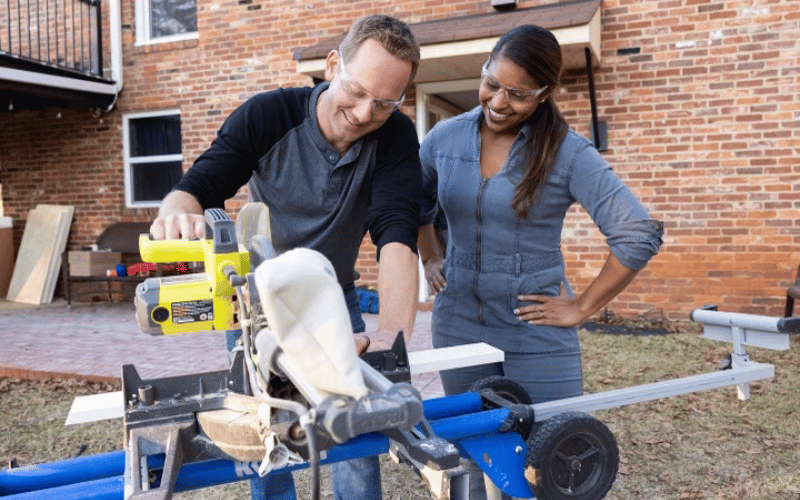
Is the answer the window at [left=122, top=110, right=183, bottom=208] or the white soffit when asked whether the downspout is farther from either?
the white soffit

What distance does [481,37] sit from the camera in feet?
20.7

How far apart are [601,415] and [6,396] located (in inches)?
175

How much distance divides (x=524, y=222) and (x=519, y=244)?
0.24 feet

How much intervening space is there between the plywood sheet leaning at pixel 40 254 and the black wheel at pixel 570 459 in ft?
32.2

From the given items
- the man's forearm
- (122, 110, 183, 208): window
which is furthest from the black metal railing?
the man's forearm

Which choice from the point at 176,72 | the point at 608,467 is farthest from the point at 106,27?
→ the point at 608,467

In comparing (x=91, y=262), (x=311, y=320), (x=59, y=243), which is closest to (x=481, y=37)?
(x=311, y=320)

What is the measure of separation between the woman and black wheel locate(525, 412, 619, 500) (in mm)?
550

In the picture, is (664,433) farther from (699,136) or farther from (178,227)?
(699,136)

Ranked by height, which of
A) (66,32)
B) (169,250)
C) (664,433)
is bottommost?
(664,433)

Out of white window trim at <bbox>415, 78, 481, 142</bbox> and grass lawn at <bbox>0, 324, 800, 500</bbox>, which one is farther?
white window trim at <bbox>415, 78, 481, 142</bbox>

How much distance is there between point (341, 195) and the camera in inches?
83.7

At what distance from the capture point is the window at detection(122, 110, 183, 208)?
31.5 feet

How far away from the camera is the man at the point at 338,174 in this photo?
71.4 inches
